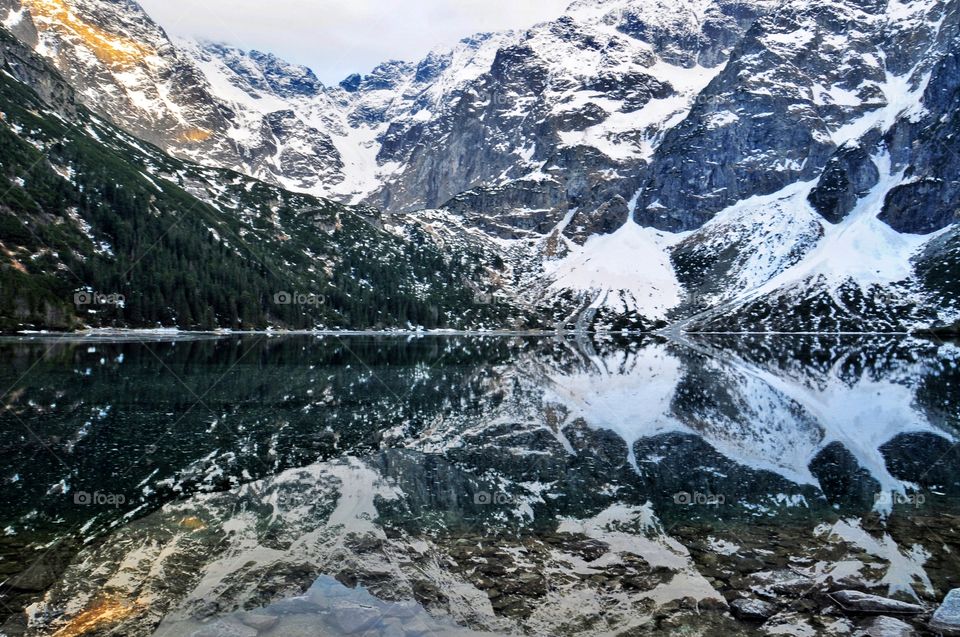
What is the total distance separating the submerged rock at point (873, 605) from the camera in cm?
1391

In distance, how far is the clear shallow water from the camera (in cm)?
1505

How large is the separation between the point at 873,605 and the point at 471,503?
41.9 ft

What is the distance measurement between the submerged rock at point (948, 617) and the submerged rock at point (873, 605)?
565 millimetres

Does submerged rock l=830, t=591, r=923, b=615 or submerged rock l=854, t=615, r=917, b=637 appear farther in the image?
submerged rock l=830, t=591, r=923, b=615

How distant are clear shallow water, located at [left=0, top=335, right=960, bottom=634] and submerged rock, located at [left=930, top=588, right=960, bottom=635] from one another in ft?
3.98

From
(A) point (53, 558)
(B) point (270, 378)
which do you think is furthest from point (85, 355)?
(A) point (53, 558)

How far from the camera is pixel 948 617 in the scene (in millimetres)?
13141

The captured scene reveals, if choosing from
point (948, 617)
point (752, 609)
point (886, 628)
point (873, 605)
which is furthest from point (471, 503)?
point (948, 617)

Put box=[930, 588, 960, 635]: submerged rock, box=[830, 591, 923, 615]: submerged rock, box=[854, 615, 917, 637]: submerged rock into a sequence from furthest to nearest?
box=[830, 591, 923, 615]: submerged rock < box=[854, 615, 917, 637]: submerged rock < box=[930, 588, 960, 635]: submerged rock

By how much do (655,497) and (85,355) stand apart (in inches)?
3105

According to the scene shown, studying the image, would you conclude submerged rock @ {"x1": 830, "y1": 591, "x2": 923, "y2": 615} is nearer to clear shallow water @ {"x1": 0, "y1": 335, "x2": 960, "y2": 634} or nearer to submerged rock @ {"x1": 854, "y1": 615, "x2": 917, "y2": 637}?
submerged rock @ {"x1": 854, "y1": 615, "x2": 917, "y2": 637}

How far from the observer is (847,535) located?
63.1ft

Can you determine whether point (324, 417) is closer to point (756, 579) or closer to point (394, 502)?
point (394, 502)

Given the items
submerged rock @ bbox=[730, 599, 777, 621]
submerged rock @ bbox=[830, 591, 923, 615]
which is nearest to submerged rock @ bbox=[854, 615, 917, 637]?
submerged rock @ bbox=[830, 591, 923, 615]
